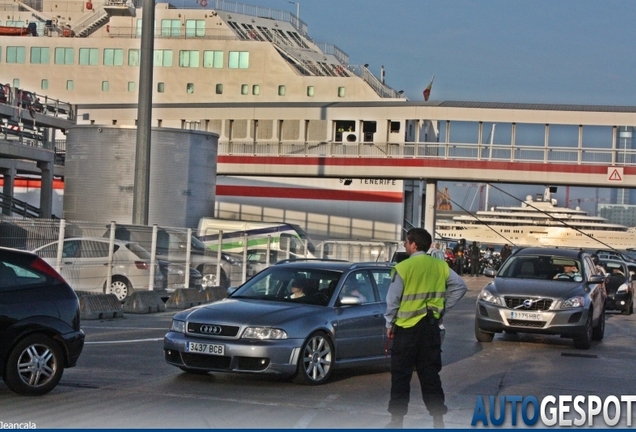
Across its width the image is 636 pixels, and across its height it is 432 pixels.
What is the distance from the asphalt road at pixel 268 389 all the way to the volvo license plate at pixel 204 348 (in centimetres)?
36

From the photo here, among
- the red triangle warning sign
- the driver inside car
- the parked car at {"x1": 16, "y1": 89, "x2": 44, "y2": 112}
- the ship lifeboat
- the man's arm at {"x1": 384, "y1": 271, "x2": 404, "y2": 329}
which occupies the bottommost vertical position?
the driver inside car

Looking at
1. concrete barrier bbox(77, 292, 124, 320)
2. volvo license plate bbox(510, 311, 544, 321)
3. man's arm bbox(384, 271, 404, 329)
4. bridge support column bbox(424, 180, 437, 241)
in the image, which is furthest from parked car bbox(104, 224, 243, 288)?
bridge support column bbox(424, 180, 437, 241)

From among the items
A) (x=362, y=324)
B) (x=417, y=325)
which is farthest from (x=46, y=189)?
(x=417, y=325)

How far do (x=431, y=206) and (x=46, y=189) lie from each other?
57.3ft

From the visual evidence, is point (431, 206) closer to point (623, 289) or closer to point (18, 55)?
point (623, 289)

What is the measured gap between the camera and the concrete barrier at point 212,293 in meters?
24.6

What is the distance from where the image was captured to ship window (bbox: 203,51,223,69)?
61.8 meters

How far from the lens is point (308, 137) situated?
5366cm

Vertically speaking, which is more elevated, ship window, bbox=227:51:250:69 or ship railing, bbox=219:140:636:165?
ship window, bbox=227:51:250:69

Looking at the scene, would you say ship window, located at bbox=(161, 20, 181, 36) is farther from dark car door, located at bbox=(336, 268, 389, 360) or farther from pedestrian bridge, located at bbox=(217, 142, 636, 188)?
dark car door, located at bbox=(336, 268, 389, 360)

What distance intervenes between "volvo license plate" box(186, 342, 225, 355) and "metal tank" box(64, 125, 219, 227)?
22.4 meters

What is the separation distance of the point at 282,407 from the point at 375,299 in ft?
11.5

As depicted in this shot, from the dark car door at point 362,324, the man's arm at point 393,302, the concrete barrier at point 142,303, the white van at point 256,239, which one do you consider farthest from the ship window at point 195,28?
the man's arm at point 393,302

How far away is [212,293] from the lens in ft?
81.9
